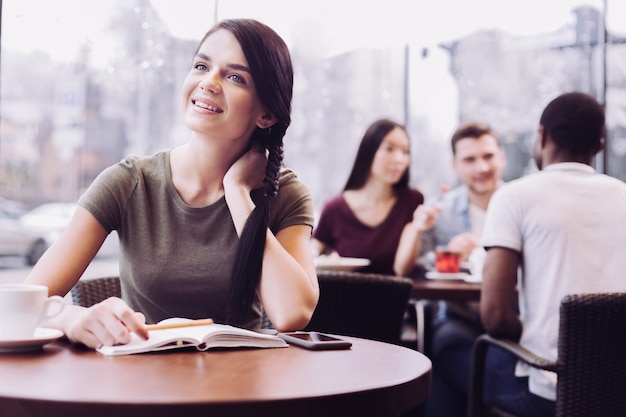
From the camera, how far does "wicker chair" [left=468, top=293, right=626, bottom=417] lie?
177cm

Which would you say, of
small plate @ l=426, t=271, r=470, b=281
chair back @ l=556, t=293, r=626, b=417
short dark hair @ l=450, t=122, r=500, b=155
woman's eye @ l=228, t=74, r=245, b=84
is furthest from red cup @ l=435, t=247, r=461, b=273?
woman's eye @ l=228, t=74, r=245, b=84

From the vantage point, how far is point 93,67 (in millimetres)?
3725

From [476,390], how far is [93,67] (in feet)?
8.48

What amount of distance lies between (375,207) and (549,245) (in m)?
1.59

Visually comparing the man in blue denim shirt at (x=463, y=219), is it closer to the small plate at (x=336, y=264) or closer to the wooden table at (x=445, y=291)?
Answer: the wooden table at (x=445, y=291)

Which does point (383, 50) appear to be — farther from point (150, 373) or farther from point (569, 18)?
point (150, 373)

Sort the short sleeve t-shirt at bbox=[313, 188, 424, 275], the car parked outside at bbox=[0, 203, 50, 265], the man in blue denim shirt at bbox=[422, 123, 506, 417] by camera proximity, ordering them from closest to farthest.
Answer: the man in blue denim shirt at bbox=[422, 123, 506, 417] < the short sleeve t-shirt at bbox=[313, 188, 424, 275] < the car parked outside at bbox=[0, 203, 50, 265]

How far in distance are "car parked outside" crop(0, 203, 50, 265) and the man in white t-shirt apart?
295 centimetres

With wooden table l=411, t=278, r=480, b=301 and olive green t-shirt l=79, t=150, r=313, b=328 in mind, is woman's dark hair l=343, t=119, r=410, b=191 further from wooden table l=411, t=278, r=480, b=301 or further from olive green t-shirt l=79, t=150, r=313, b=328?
olive green t-shirt l=79, t=150, r=313, b=328

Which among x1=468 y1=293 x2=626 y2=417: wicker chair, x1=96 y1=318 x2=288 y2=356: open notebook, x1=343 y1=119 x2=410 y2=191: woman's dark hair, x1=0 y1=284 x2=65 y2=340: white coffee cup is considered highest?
x1=343 y1=119 x2=410 y2=191: woman's dark hair

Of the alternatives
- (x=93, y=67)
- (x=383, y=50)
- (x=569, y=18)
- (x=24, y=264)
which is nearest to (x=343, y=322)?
(x=93, y=67)

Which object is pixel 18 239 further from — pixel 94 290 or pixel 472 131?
pixel 94 290

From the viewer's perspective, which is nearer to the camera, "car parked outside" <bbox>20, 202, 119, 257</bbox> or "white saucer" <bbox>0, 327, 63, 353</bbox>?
"white saucer" <bbox>0, 327, 63, 353</bbox>

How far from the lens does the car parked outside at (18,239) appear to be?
439 centimetres
